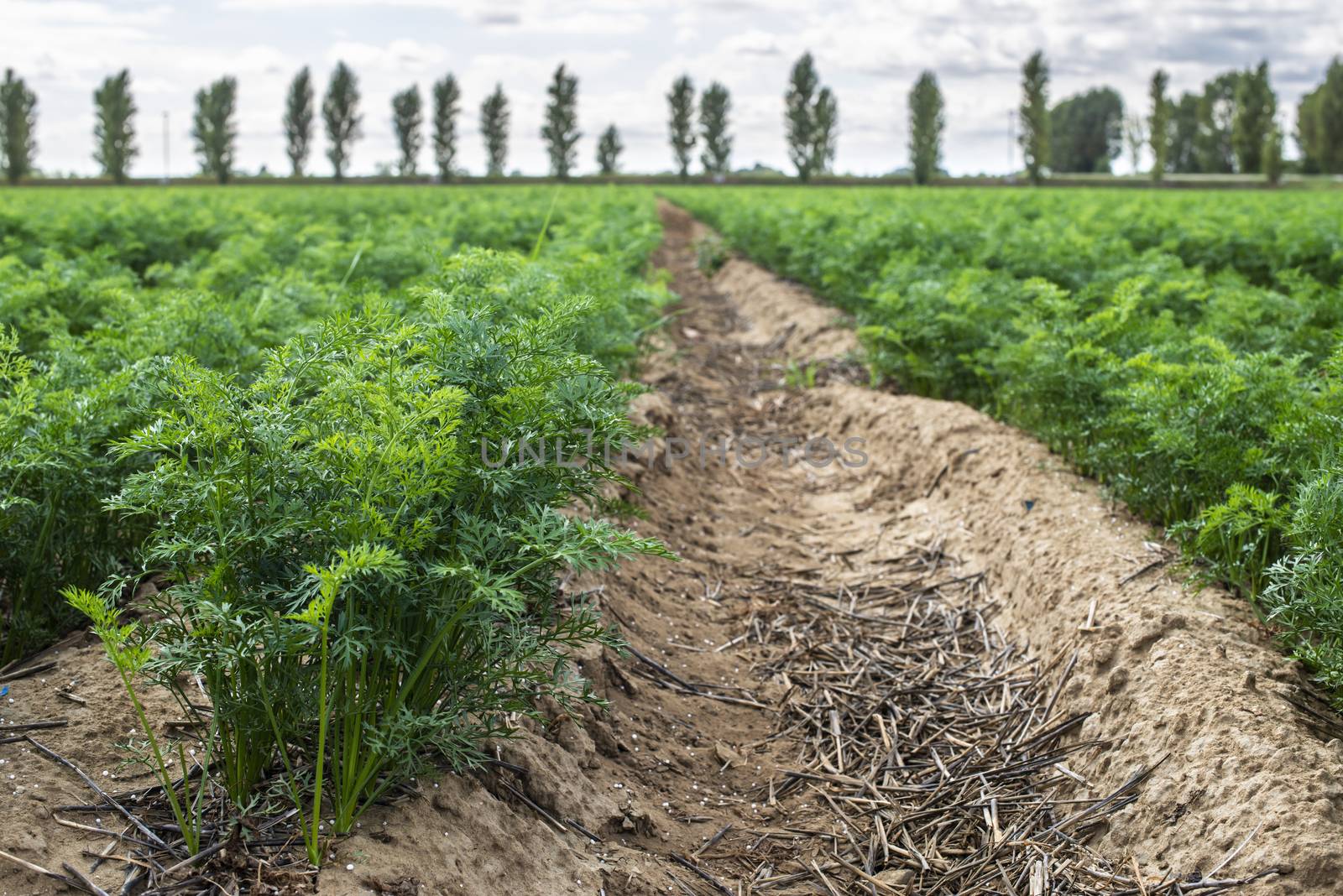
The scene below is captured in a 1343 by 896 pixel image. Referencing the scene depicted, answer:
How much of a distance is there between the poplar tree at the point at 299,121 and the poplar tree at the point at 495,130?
12.9m

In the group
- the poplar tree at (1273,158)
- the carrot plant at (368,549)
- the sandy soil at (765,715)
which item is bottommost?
the sandy soil at (765,715)

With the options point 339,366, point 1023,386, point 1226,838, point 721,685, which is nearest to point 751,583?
point 721,685

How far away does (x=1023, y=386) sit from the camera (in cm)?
680

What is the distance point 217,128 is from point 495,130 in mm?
19883

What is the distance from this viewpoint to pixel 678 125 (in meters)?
82.1

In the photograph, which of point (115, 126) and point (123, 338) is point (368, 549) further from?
point (115, 126)

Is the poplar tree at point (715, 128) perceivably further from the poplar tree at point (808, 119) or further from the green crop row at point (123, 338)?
the green crop row at point (123, 338)

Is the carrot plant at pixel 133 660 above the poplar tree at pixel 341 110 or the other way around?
the other way around

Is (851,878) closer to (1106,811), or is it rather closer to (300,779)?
(1106,811)

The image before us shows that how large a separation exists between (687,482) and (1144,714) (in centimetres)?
421

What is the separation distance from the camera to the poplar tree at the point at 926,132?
7388 cm

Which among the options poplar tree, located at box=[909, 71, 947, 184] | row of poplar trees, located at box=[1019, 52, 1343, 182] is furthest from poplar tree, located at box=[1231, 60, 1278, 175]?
poplar tree, located at box=[909, 71, 947, 184]

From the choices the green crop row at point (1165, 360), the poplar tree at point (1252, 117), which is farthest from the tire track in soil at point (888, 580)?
the poplar tree at point (1252, 117)

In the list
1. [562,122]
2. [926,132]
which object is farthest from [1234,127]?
[562,122]
